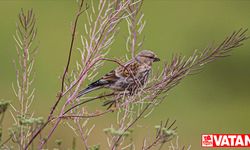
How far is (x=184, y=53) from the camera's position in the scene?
12.9 meters

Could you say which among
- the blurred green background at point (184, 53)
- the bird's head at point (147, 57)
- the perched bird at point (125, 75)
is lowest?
the perched bird at point (125, 75)

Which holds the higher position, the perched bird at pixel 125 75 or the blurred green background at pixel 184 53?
the blurred green background at pixel 184 53

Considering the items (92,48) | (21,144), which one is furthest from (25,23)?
(21,144)

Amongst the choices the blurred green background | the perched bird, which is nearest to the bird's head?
the perched bird

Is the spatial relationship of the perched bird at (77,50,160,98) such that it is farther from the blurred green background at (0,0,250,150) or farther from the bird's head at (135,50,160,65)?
the blurred green background at (0,0,250,150)

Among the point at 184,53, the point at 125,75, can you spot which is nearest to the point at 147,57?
the point at 125,75

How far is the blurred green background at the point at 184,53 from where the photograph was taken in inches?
442

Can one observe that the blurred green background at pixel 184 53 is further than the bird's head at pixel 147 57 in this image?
Yes

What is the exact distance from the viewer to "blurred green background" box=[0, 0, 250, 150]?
36.9 ft

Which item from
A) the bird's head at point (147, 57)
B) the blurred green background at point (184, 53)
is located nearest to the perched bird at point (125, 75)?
the bird's head at point (147, 57)

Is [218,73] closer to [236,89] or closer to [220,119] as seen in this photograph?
[236,89]

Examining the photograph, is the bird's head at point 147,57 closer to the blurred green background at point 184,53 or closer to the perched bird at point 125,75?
the perched bird at point 125,75

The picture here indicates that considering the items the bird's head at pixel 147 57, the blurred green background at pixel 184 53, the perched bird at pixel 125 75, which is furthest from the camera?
the blurred green background at pixel 184 53

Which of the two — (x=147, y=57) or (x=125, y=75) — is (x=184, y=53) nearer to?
(x=147, y=57)
